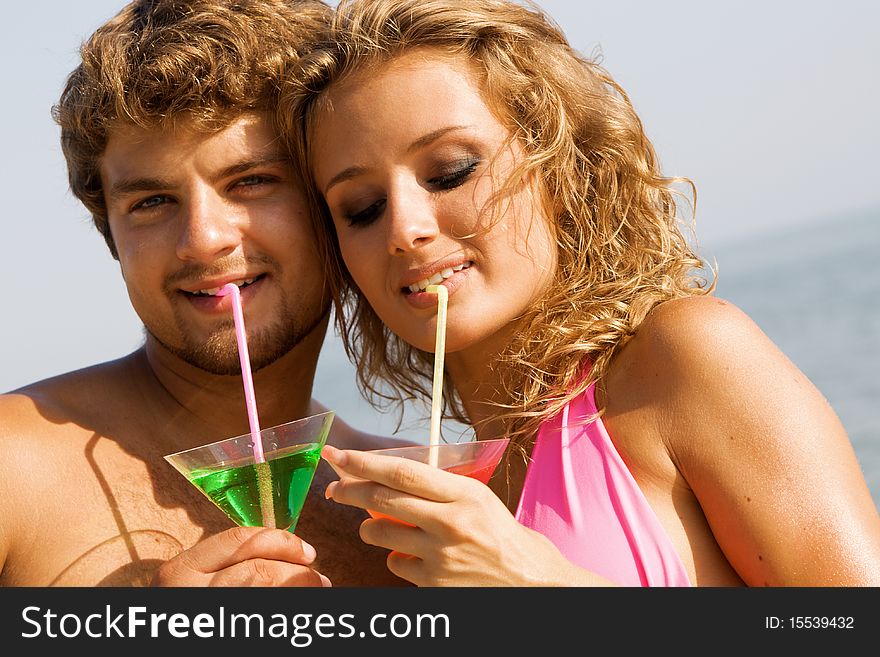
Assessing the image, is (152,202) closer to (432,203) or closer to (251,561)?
(432,203)

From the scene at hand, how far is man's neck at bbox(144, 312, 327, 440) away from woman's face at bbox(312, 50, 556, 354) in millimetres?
819

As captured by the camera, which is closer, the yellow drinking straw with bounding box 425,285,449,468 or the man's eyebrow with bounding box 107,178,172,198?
the yellow drinking straw with bounding box 425,285,449,468

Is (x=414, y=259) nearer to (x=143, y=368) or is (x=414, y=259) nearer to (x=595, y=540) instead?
(x=595, y=540)

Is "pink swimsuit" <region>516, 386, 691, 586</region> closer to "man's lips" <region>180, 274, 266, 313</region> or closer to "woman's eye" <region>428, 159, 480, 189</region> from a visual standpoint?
"woman's eye" <region>428, 159, 480, 189</region>

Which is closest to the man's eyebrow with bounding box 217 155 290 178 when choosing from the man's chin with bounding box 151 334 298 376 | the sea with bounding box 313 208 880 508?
the man's chin with bounding box 151 334 298 376

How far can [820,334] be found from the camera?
22.9 meters

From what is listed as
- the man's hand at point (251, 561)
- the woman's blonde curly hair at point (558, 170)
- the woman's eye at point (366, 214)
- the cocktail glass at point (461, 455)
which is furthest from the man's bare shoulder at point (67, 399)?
the cocktail glass at point (461, 455)

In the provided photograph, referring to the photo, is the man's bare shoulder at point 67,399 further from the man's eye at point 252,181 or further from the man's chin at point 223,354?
the man's eye at point 252,181

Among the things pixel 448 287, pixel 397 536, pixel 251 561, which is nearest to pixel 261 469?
pixel 251 561

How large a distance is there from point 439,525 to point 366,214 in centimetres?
116

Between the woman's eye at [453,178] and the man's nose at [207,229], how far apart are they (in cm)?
79

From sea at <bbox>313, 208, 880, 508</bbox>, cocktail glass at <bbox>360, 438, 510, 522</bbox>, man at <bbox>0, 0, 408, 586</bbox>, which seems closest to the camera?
A: cocktail glass at <bbox>360, 438, 510, 522</bbox>

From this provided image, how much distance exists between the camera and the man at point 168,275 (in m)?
3.14

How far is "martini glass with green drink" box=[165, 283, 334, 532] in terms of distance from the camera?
2.53 m
